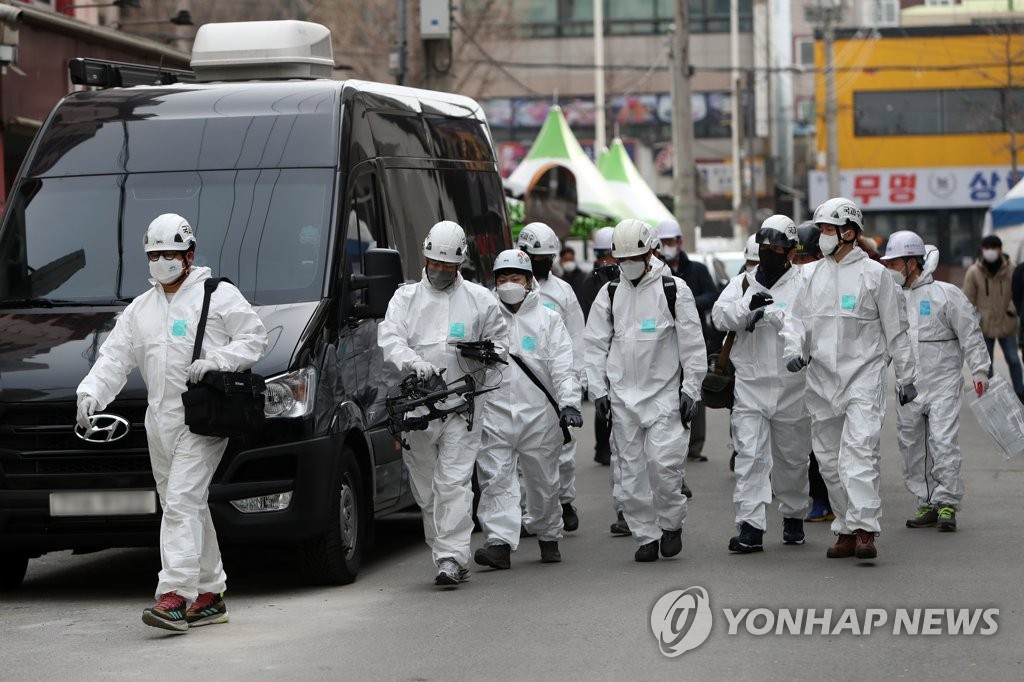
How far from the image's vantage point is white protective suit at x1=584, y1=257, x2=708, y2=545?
9734 mm

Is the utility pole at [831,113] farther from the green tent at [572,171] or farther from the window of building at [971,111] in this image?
the green tent at [572,171]

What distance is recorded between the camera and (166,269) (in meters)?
8.09

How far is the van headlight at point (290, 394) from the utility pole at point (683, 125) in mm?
21584

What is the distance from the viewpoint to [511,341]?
10.2 metres

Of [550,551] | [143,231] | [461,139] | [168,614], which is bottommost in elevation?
[550,551]

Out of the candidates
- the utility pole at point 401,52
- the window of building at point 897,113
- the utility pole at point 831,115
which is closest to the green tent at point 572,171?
the utility pole at point 401,52

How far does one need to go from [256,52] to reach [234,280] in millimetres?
2659

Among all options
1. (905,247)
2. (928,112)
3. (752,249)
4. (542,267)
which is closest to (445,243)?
(752,249)

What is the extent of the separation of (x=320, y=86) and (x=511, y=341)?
181cm

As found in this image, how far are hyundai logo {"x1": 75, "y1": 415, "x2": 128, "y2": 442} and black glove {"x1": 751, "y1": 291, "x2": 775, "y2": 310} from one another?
3539 mm

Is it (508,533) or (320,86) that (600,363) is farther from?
(320,86)

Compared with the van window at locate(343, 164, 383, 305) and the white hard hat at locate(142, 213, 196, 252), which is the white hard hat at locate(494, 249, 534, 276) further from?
the white hard hat at locate(142, 213, 196, 252)

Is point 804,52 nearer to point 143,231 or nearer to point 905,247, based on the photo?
point 905,247

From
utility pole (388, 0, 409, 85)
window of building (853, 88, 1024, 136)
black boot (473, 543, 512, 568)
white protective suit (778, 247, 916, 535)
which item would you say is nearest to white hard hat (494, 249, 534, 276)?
white protective suit (778, 247, 916, 535)
